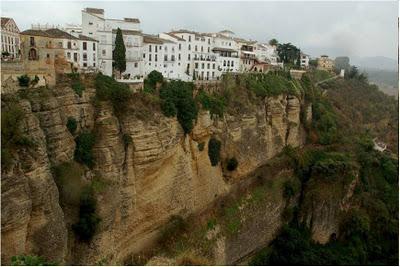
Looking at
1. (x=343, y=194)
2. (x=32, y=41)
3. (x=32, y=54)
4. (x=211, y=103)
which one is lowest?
(x=343, y=194)

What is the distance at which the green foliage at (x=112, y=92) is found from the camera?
67.8ft

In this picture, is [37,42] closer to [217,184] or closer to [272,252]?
[217,184]

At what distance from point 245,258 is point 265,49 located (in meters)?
26.7

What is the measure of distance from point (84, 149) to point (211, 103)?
31.8 ft

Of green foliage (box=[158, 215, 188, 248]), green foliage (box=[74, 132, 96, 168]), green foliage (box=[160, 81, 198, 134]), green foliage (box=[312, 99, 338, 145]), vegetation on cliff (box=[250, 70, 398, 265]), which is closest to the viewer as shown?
green foliage (box=[74, 132, 96, 168])

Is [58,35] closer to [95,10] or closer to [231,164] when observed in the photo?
[95,10]

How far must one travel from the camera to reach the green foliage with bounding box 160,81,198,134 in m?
24.0

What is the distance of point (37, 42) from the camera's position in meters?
22.2

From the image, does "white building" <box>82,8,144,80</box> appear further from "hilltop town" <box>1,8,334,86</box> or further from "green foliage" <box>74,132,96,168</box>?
"green foliage" <box>74,132,96,168</box>

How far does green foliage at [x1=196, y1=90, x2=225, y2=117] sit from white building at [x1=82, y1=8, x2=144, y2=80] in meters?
3.76

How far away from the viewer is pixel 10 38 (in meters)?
23.5

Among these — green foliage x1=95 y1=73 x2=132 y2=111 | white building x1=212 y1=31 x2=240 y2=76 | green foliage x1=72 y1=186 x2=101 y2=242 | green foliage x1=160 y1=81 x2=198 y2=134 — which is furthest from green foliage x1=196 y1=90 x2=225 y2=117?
green foliage x1=72 y1=186 x2=101 y2=242

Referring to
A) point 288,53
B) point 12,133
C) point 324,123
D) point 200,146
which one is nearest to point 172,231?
point 200,146

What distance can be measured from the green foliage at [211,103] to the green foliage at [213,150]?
1.67 metres
